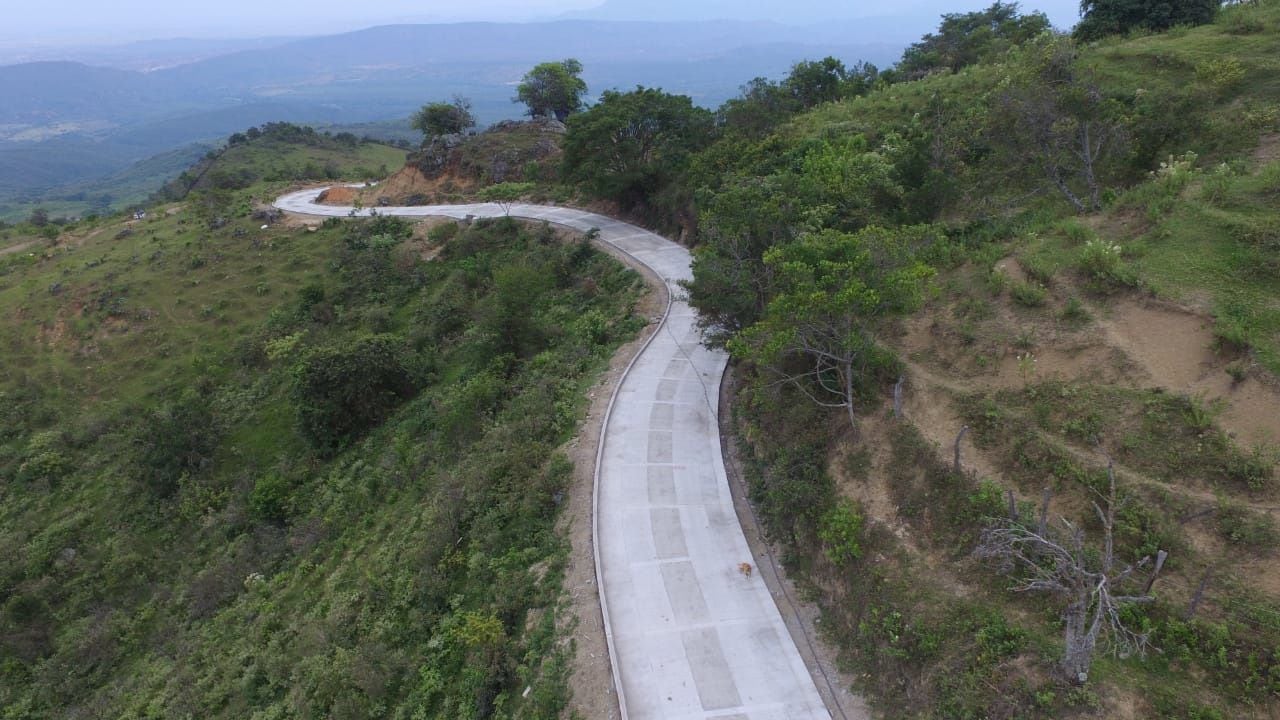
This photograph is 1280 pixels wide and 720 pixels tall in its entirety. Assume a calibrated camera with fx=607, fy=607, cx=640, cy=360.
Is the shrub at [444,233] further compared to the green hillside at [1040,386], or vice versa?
the shrub at [444,233]

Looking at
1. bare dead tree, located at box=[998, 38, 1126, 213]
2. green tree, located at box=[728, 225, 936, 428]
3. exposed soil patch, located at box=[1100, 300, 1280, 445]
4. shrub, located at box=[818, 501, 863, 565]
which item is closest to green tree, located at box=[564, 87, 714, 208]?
bare dead tree, located at box=[998, 38, 1126, 213]

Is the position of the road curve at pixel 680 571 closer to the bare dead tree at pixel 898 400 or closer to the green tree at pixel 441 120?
the bare dead tree at pixel 898 400

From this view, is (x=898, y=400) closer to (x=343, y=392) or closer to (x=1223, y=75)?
(x=1223, y=75)

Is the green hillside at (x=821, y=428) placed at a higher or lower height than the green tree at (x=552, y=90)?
lower

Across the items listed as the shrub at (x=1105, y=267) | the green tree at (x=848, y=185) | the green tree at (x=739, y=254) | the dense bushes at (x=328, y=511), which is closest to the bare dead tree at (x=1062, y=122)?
the green tree at (x=848, y=185)

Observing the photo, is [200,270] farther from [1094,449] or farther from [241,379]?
[1094,449]

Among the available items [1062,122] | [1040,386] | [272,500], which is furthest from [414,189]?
[1040,386]

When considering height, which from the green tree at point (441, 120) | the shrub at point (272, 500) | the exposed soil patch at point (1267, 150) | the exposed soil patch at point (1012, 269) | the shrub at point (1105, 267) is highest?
the exposed soil patch at point (1267, 150)
